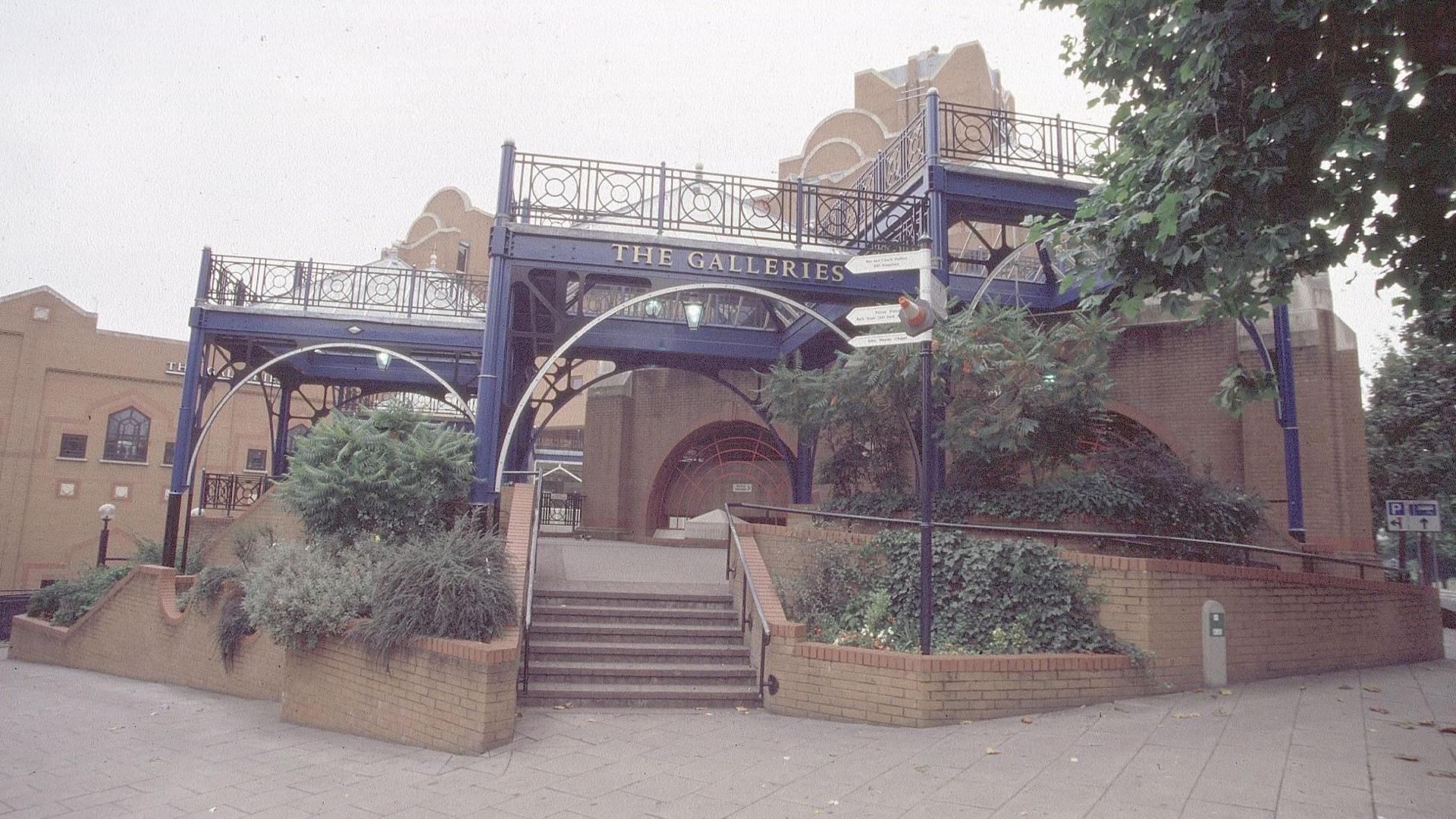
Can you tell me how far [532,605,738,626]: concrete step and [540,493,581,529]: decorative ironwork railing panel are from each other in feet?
35.8

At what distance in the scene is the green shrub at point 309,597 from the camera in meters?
6.91

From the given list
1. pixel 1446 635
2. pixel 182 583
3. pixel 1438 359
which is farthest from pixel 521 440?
pixel 1446 635

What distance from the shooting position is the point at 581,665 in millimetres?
7090

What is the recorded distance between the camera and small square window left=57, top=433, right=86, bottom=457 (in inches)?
1089

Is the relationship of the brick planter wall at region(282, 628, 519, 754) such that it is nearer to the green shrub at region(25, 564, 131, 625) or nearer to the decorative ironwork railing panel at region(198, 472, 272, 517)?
the green shrub at region(25, 564, 131, 625)

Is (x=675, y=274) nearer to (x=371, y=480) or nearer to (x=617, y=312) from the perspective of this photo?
(x=617, y=312)

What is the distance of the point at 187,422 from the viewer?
42.7ft

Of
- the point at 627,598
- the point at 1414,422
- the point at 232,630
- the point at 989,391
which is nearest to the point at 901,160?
the point at 989,391

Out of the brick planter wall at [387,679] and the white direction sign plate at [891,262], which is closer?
the brick planter wall at [387,679]

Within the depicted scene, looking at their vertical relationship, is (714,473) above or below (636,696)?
above

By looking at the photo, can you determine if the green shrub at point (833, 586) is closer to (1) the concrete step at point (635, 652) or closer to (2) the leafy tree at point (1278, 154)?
(1) the concrete step at point (635, 652)

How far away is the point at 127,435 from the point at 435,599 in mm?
29040

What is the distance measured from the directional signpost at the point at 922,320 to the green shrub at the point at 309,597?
4487 mm

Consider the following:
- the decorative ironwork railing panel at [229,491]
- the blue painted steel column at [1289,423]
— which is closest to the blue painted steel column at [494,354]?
the decorative ironwork railing panel at [229,491]
